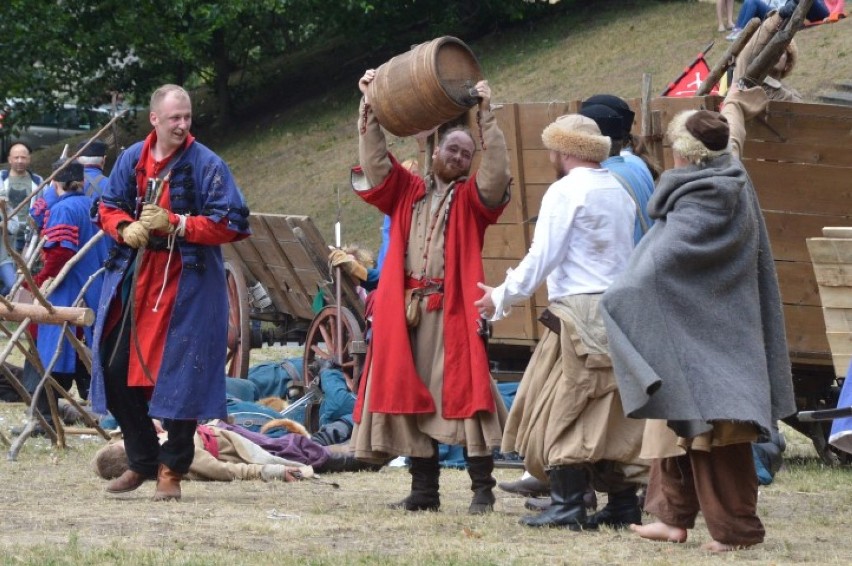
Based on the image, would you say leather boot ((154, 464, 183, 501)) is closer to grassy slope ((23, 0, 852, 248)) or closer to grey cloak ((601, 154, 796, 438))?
grey cloak ((601, 154, 796, 438))

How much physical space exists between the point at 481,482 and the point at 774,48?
8.26ft

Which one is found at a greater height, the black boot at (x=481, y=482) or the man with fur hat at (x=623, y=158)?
the man with fur hat at (x=623, y=158)

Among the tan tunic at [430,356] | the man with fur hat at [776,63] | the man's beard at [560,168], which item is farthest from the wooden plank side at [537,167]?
the man's beard at [560,168]

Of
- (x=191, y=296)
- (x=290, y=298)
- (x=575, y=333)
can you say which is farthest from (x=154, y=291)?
(x=290, y=298)

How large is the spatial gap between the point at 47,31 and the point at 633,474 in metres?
20.8

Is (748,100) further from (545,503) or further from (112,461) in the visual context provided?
(112,461)

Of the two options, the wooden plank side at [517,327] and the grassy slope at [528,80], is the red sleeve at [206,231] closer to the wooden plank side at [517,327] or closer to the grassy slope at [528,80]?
the wooden plank side at [517,327]

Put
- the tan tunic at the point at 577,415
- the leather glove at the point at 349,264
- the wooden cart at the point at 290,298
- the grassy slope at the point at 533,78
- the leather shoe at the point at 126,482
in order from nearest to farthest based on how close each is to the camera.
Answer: the tan tunic at the point at 577,415 → the leather shoe at the point at 126,482 → the leather glove at the point at 349,264 → the wooden cart at the point at 290,298 → the grassy slope at the point at 533,78

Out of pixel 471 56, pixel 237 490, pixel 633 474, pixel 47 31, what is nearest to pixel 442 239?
pixel 471 56

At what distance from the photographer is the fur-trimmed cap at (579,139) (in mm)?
6320

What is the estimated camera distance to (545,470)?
20.9ft

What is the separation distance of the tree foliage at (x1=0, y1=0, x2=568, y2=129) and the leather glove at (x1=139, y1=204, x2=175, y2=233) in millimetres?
17592

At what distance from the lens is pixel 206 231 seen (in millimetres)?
6996

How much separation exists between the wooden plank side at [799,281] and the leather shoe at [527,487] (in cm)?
169
